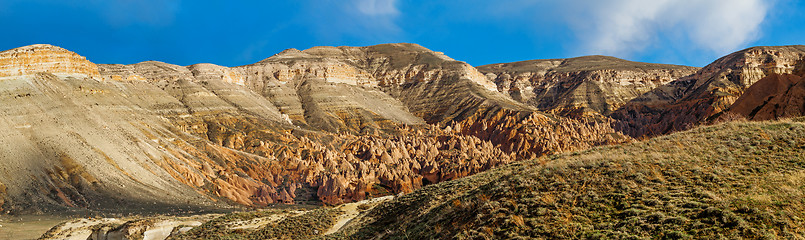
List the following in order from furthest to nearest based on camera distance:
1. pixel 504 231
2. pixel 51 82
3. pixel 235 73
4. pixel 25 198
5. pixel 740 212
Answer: pixel 235 73
pixel 51 82
pixel 25 198
pixel 504 231
pixel 740 212

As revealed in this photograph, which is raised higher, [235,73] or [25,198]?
[235,73]

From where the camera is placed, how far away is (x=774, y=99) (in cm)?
3456

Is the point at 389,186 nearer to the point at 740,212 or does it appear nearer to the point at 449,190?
the point at 449,190

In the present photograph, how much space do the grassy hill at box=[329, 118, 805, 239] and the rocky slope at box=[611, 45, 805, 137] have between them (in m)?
125

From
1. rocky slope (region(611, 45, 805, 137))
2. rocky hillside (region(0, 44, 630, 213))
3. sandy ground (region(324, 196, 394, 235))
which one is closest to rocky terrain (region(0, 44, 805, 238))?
sandy ground (region(324, 196, 394, 235))

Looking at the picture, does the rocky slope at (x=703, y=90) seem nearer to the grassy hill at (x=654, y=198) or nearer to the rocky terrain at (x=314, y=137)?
the rocky terrain at (x=314, y=137)

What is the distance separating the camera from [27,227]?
48.6m

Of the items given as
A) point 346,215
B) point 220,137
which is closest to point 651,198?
point 346,215

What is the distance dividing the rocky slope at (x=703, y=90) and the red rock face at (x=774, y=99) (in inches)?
3863

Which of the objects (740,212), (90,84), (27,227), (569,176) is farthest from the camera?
(90,84)

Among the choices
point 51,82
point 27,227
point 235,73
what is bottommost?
point 27,227

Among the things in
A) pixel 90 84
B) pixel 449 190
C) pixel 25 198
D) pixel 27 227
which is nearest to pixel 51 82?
pixel 90 84

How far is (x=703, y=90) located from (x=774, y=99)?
135 meters

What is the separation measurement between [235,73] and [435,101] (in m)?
72.7
